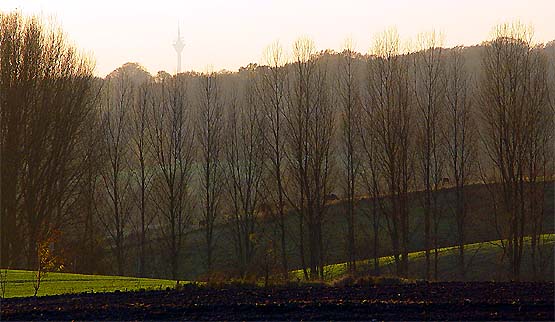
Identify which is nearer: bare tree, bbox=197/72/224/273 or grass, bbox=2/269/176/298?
grass, bbox=2/269/176/298

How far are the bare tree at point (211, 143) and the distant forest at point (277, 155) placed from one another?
→ 0.14m

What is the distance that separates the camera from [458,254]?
1407 inches

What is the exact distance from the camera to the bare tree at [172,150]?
136 feet

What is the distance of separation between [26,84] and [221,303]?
2933cm

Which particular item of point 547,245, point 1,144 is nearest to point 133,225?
point 1,144

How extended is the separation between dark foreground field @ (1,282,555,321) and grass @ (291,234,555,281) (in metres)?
17.1

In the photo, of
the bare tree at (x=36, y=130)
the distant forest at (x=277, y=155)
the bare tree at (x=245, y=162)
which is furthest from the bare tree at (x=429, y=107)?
the bare tree at (x=36, y=130)

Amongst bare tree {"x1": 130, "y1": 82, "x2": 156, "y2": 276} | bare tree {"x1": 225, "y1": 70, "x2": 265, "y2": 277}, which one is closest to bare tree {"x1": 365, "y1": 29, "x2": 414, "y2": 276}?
bare tree {"x1": 225, "y1": 70, "x2": 265, "y2": 277}

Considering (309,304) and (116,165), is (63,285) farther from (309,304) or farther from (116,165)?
(116,165)

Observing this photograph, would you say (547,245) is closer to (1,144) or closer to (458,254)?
(458,254)

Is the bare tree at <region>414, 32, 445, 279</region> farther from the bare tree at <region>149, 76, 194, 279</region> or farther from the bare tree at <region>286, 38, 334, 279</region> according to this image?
the bare tree at <region>149, 76, 194, 279</region>

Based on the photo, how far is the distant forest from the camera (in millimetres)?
34562

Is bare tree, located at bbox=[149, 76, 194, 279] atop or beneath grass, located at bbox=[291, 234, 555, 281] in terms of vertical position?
atop

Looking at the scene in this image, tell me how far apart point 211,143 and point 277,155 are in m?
6.40
